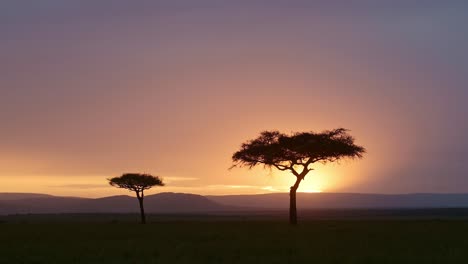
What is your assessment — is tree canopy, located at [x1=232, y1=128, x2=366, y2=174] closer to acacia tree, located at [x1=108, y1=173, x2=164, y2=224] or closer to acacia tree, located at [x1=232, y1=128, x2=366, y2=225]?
acacia tree, located at [x1=232, y1=128, x2=366, y2=225]

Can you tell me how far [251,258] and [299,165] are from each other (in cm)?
3902

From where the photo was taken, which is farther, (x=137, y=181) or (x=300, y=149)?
(x=137, y=181)

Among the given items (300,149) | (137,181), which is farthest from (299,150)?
(137,181)

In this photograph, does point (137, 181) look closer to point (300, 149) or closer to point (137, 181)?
point (137, 181)

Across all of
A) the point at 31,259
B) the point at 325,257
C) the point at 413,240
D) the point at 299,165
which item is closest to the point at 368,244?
the point at 413,240

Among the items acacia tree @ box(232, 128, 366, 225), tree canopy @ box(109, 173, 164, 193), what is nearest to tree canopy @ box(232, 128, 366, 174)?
acacia tree @ box(232, 128, 366, 225)

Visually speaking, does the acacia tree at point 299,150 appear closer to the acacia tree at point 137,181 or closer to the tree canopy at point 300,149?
the tree canopy at point 300,149

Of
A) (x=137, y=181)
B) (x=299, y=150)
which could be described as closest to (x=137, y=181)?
(x=137, y=181)

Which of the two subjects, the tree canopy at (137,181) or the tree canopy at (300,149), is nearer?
the tree canopy at (300,149)

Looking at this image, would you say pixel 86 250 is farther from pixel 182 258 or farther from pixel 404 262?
pixel 404 262

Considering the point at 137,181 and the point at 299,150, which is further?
the point at 137,181

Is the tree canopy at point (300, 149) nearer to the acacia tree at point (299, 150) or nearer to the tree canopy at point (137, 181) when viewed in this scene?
the acacia tree at point (299, 150)

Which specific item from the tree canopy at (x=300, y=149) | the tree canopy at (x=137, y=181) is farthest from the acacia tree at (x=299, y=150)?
the tree canopy at (x=137, y=181)

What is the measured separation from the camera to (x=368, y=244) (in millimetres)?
35594
